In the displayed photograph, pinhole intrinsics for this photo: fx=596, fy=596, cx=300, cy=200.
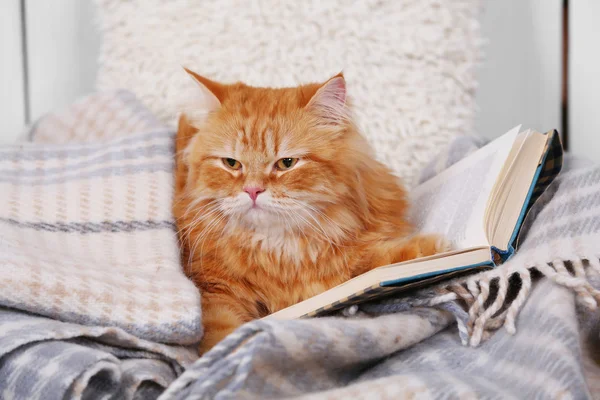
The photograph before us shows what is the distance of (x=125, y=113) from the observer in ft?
5.16

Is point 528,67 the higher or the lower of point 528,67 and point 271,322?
the higher

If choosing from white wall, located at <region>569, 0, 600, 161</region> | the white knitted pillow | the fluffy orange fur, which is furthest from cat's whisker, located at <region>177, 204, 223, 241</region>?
white wall, located at <region>569, 0, 600, 161</region>

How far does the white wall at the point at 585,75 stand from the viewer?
217 cm

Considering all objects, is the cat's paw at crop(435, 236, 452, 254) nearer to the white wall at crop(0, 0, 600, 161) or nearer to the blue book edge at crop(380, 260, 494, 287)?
the blue book edge at crop(380, 260, 494, 287)

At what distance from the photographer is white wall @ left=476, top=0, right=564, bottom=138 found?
2.20m

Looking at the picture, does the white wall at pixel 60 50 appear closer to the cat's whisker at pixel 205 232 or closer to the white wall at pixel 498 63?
the white wall at pixel 498 63

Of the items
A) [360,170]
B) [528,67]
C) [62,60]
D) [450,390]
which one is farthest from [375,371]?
[62,60]

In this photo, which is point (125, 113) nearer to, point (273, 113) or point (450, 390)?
point (273, 113)

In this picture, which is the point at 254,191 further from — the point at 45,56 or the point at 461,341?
the point at 45,56

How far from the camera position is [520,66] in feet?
7.41

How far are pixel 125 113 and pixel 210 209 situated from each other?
1.68ft

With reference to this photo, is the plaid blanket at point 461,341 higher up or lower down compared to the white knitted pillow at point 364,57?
lower down

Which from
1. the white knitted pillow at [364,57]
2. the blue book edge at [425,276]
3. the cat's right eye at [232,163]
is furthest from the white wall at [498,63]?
the blue book edge at [425,276]

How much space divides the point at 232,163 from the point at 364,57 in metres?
0.78
